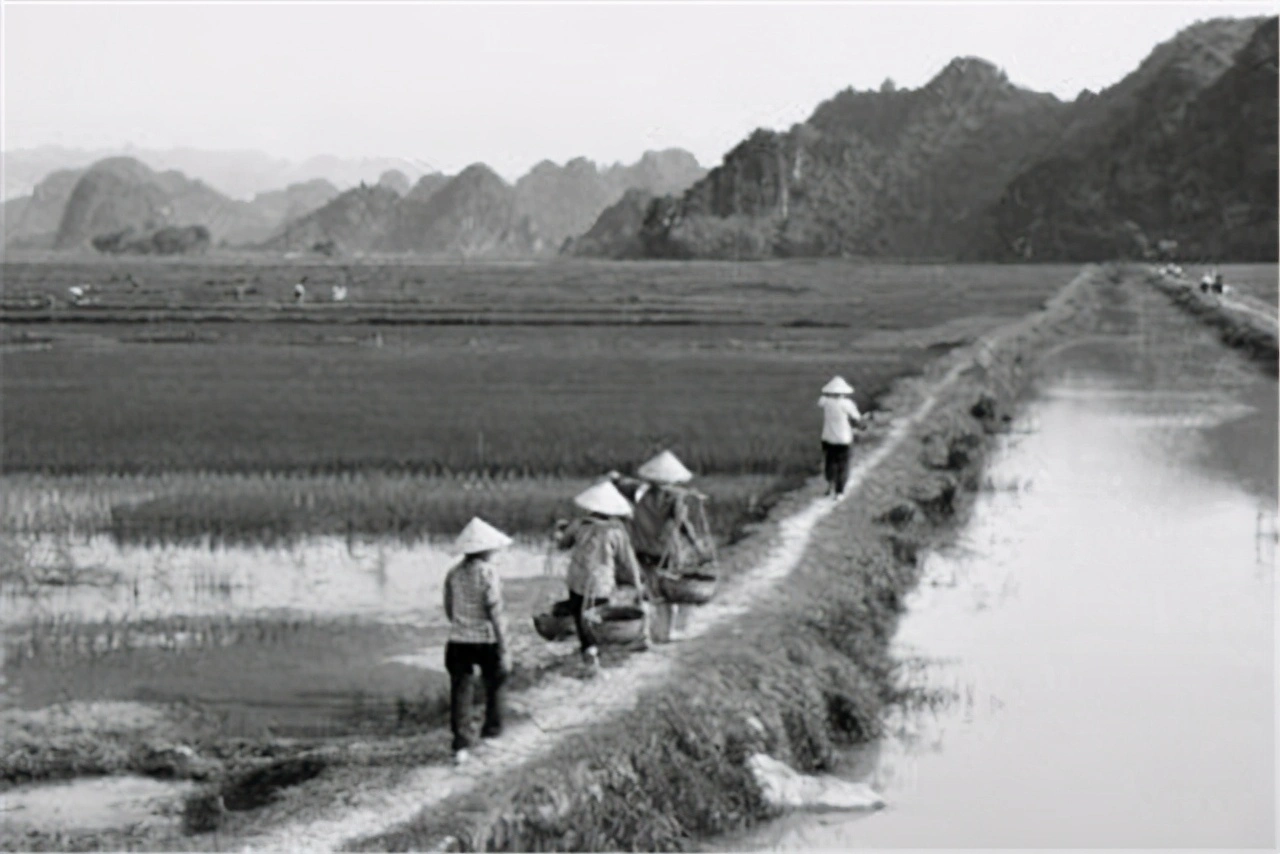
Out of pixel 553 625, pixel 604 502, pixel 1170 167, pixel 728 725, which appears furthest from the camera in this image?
pixel 1170 167

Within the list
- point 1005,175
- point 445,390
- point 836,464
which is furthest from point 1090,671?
point 1005,175

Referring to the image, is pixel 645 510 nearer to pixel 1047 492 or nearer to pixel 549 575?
pixel 549 575

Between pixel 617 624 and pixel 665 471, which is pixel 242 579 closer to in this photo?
pixel 665 471

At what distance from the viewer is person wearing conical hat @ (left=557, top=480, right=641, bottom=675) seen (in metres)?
7.00

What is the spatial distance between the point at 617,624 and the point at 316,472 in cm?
731

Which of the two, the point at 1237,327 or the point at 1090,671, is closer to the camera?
the point at 1090,671

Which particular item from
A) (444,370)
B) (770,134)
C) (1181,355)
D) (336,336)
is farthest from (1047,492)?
Answer: (770,134)

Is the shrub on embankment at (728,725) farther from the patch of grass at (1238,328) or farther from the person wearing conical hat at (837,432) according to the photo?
the patch of grass at (1238,328)

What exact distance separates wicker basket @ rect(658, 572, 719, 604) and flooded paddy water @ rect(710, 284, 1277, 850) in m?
1.09

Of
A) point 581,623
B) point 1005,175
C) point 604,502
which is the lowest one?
point 581,623

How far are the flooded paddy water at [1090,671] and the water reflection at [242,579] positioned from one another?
293 cm

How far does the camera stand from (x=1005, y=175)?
4532 inches

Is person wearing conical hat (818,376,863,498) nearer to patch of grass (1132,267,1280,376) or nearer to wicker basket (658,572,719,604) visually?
wicker basket (658,572,719,604)

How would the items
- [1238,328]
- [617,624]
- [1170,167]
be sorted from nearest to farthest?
[617,624], [1238,328], [1170,167]
